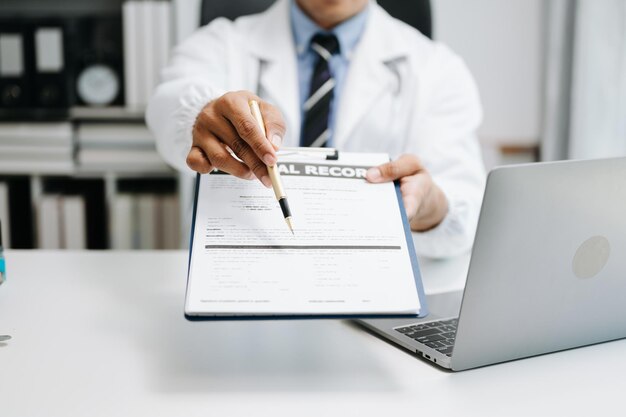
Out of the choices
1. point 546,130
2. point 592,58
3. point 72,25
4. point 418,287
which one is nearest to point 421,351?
point 418,287

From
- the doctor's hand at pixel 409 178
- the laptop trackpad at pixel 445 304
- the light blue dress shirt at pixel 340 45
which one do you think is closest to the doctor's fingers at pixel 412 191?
the doctor's hand at pixel 409 178

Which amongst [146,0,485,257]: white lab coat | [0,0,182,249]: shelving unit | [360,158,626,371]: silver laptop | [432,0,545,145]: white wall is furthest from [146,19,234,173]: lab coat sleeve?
[432,0,545,145]: white wall

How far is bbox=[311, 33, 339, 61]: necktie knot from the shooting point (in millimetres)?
1403

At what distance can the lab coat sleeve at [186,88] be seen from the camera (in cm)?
102

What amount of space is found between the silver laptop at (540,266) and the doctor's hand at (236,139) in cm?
25

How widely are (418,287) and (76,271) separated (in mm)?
556

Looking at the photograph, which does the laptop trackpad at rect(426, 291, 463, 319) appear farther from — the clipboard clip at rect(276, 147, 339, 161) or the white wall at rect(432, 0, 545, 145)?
the white wall at rect(432, 0, 545, 145)

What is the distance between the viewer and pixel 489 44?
222cm

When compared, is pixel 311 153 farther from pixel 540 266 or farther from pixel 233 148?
pixel 540 266

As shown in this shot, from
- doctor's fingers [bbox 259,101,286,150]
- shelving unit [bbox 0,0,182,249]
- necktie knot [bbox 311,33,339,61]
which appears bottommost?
shelving unit [bbox 0,0,182,249]

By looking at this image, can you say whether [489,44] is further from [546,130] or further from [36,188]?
[36,188]

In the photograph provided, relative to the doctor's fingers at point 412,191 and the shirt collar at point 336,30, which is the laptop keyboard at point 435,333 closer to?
the doctor's fingers at point 412,191

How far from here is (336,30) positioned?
55.5 inches

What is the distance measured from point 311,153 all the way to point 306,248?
17 cm
